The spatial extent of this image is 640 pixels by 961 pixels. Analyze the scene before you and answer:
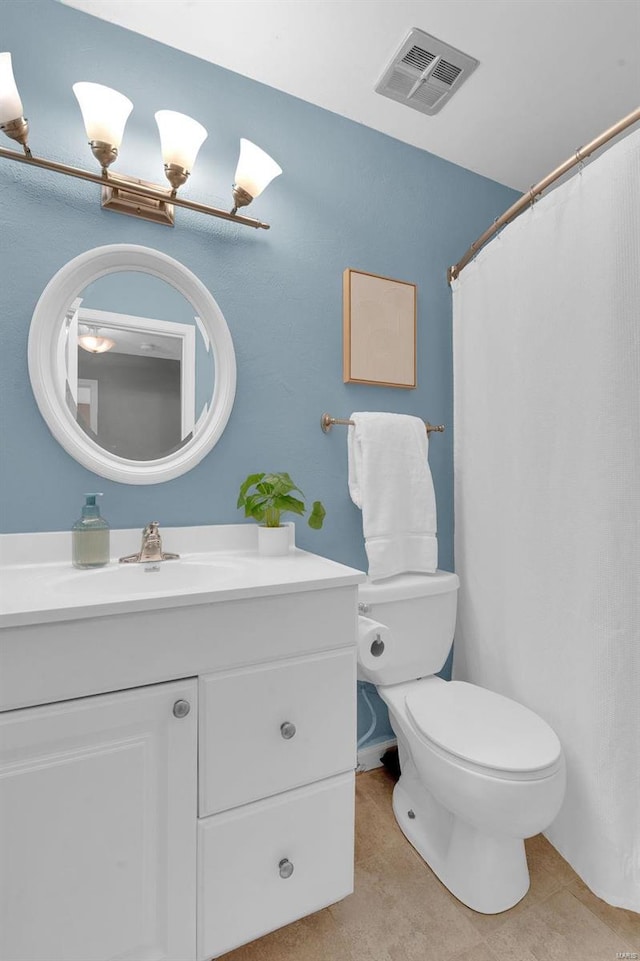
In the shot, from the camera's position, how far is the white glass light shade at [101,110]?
111 cm

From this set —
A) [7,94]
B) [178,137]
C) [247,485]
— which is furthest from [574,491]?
[7,94]

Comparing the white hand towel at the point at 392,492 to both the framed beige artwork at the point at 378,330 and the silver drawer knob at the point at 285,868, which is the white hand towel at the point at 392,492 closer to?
the framed beige artwork at the point at 378,330

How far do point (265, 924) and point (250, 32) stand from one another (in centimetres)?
226

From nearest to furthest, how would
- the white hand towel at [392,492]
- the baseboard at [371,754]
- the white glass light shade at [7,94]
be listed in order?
the white glass light shade at [7,94]
the white hand towel at [392,492]
the baseboard at [371,754]

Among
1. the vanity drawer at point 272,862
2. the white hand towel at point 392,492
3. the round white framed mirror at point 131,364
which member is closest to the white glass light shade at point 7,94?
the round white framed mirror at point 131,364

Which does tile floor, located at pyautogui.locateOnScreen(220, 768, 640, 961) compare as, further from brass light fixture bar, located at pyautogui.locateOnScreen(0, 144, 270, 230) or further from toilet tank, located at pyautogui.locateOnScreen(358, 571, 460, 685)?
brass light fixture bar, located at pyautogui.locateOnScreen(0, 144, 270, 230)

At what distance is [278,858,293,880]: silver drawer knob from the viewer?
3.27ft

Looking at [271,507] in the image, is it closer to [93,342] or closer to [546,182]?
[93,342]

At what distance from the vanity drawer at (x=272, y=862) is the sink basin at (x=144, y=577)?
502mm

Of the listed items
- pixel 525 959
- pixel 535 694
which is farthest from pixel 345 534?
pixel 525 959

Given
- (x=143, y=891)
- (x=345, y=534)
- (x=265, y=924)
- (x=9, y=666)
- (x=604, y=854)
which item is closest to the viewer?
(x=9, y=666)

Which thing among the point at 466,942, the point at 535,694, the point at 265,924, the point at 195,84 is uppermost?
the point at 195,84

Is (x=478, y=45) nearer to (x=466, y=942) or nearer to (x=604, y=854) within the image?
(x=604, y=854)

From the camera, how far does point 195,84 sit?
1.38 meters
